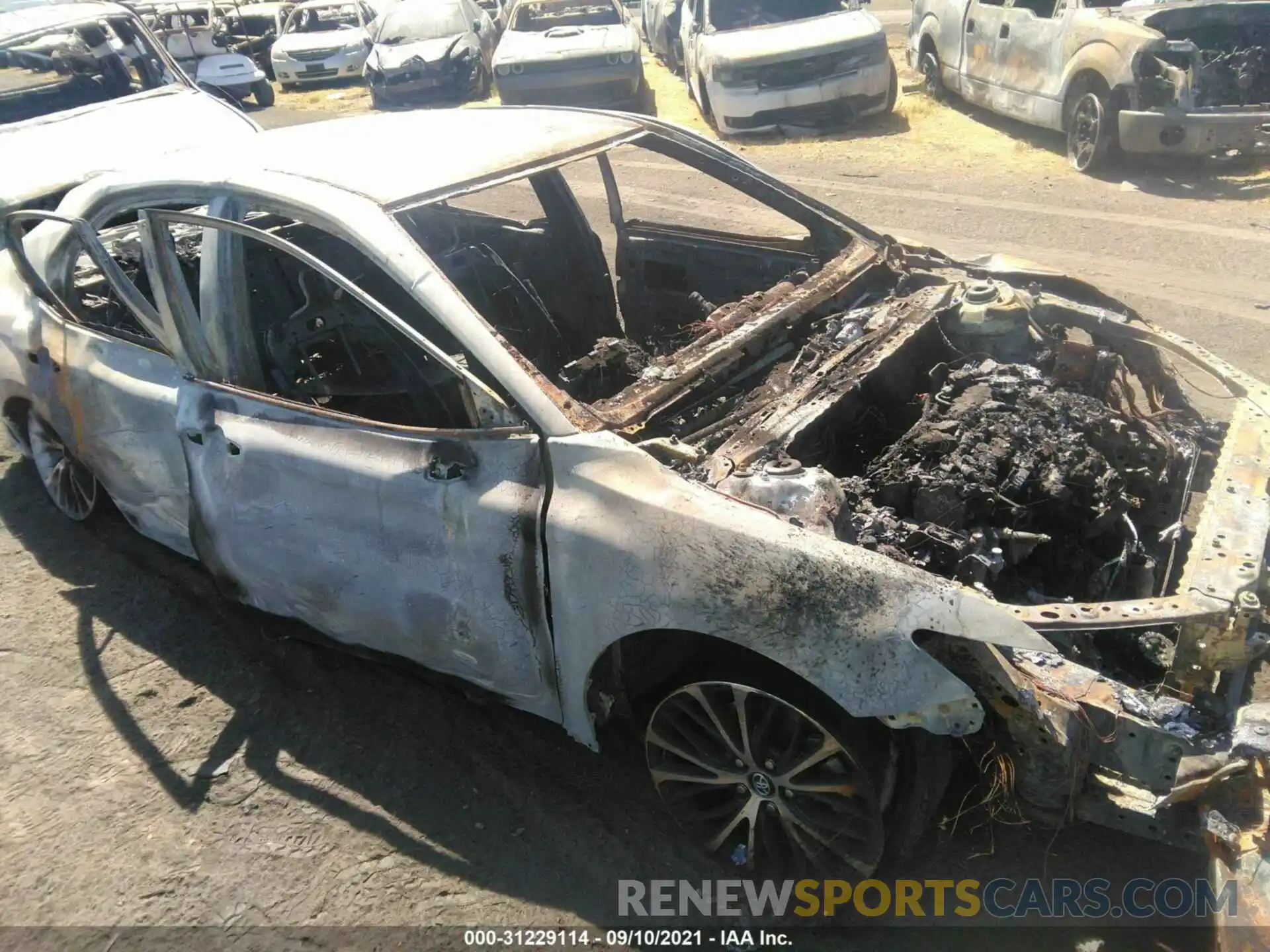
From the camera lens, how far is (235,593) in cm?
339

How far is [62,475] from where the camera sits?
4.47 metres

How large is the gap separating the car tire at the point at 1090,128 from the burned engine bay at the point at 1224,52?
33 centimetres

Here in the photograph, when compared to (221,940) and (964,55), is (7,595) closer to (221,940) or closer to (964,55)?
(221,940)

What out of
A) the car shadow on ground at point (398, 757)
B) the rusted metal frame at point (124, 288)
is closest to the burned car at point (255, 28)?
the rusted metal frame at point (124, 288)

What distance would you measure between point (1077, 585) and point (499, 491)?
70.7 inches

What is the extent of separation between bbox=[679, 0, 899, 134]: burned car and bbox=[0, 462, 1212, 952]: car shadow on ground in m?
8.33

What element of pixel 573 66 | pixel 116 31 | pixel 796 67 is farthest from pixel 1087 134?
pixel 116 31

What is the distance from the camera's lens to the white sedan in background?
1616 cm

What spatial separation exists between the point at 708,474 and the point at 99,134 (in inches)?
247

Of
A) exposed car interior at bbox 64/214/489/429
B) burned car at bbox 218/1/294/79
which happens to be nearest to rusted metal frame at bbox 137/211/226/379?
exposed car interior at bbox 64/214/489/429

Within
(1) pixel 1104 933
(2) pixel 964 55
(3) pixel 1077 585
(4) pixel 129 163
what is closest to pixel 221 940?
(1) pixel 1104 933

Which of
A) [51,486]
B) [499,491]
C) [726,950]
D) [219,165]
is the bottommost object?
[726,950]

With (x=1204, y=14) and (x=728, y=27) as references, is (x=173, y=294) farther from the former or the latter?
(x=728, y=27)

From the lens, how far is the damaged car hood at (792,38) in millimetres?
10016
